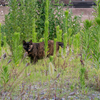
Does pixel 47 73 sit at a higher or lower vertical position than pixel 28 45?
lower

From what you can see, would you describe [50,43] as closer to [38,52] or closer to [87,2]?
[38,52]

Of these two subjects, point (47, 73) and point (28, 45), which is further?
point (28, 45)

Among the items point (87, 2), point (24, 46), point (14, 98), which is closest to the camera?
point (14, 98)

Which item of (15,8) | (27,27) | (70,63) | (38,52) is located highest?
(15,8)

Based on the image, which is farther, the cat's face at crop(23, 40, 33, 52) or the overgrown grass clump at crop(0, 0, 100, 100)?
the cat's face at crop(23, 40, 33, 52)

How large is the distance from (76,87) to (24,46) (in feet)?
4.43

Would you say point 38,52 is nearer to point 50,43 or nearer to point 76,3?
point 50,43

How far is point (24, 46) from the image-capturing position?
9.66ft

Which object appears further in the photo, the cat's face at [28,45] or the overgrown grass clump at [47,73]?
the cat's face at [28,45]

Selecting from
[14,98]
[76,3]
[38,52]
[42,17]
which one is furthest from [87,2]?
[14,98]

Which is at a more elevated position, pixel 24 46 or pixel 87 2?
pixel 87 2

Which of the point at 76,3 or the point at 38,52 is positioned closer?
the point at 38,52

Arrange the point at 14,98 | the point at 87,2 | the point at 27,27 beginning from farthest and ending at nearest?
the point at 87,2, the point at 27,27, the point at 14,98

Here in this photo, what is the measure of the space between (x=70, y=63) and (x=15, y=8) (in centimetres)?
160
